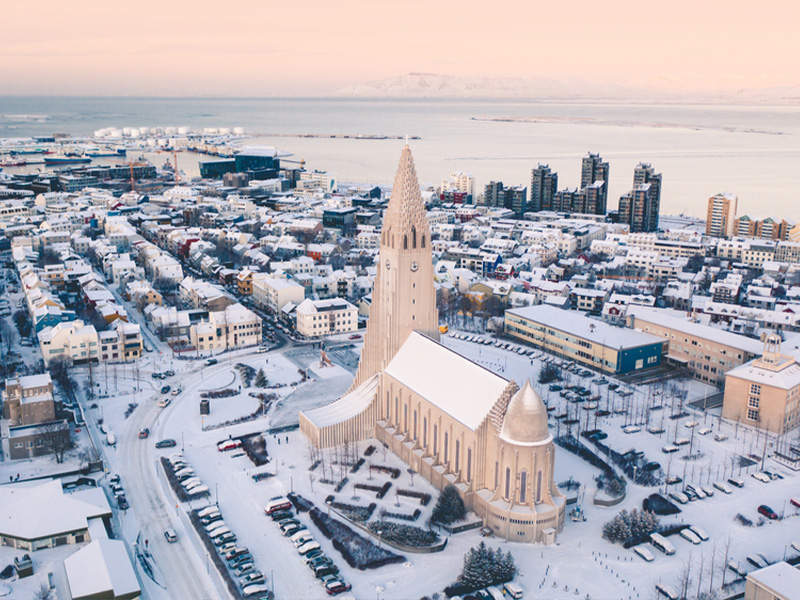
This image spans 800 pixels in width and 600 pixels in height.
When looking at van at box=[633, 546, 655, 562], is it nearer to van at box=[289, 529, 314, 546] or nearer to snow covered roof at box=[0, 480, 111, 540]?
van at box=[289, 529, 314, 546]

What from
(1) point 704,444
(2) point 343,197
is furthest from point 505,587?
(2) point 343,197

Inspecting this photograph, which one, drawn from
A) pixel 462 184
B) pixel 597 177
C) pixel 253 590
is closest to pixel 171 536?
pixel 253 590

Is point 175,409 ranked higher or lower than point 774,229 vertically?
lower

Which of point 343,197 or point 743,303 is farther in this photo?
point 343,197

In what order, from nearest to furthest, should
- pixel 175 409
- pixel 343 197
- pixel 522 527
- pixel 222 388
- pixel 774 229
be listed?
1. pixel 522 527
2. pixel 175 409
3. pixel 222 388
4. pixel 774 229
5. pixel 343 197

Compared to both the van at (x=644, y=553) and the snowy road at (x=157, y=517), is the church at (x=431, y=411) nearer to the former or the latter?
the van at (x=644, y=553)

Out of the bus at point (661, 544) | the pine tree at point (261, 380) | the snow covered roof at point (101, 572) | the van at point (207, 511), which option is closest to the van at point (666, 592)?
the bus at point (661, 544)

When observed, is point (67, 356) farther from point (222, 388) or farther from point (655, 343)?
point (655, 343)
